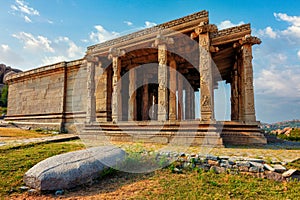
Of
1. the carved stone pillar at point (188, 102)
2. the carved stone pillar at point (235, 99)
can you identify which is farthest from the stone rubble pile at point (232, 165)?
the carved stone pillar at point (188, 102)

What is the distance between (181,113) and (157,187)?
38.4 ft

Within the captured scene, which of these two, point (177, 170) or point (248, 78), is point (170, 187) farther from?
point (248, 78)

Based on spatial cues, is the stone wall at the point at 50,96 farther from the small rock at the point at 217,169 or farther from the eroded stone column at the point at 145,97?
the small rock at the point at 217,169

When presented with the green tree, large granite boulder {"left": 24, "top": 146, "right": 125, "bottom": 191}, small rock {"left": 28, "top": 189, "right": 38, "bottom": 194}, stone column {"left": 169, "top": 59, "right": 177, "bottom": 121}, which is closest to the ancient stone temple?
stone column {"left": 169, "top": 59, "right": 177, "bottom": 121}

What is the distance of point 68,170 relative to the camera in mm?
4121

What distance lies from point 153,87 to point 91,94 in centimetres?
673

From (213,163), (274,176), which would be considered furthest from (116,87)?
(274,176)

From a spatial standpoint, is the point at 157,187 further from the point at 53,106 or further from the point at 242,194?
the point at 53,106

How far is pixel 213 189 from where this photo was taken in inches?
150

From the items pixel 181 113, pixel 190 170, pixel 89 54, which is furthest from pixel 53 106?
pixel 190 170

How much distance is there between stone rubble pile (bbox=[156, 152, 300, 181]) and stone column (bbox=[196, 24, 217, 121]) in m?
3.00

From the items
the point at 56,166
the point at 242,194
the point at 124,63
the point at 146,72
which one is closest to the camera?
the point at 242,194

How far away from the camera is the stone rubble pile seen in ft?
13.3

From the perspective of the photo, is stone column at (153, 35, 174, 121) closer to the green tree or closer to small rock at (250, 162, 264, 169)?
small rock at (250, 162, 264, 169)
